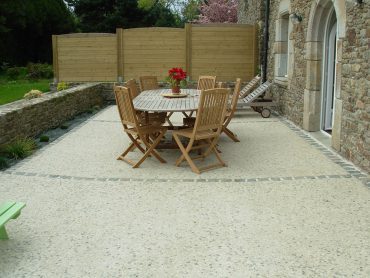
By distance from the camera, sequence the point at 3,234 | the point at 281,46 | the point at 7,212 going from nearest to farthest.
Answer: the point at 7,212 → the point at 3,234 → the point at 281,46

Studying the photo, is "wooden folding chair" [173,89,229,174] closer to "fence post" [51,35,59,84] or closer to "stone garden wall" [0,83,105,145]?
"stone garden wall" [0,83,105,145]

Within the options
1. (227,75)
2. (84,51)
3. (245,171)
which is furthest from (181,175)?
(84,51)

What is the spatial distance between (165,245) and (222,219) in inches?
29.0

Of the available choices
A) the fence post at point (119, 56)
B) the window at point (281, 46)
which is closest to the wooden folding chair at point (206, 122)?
the window at point (281, 46)

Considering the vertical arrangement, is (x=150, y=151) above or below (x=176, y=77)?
below

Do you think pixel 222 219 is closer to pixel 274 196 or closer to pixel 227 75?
pixel 274 196

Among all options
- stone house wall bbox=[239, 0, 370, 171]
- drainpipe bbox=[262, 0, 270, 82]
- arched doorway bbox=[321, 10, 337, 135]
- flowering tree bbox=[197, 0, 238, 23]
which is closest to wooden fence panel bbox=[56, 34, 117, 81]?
drainpipe bbox=[262, 0, 270, 82]

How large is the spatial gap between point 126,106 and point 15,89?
36.3ft

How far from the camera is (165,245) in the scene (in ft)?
12.4

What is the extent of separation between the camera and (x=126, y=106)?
251 inches

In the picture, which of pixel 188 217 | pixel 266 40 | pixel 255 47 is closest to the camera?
pixel 188 217

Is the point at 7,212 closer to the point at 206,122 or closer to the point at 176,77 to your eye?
the point at 206,122

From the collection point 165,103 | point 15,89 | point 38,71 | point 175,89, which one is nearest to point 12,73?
point 38,71

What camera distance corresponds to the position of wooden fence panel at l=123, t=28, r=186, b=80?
1330cm
